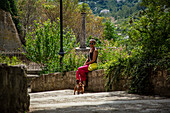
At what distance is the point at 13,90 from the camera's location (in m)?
4.24

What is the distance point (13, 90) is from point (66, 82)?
25.0 ft

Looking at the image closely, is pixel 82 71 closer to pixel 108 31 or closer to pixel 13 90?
pixel 13 90

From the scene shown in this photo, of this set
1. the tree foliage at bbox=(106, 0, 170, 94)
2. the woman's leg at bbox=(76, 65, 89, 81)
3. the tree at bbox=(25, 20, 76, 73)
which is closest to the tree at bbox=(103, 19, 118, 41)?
the tree at bbox=(25, 20, 76, 73)

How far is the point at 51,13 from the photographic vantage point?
39.1m

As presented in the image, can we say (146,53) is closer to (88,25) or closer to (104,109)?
(104,109)

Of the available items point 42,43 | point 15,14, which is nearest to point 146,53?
point 42,43

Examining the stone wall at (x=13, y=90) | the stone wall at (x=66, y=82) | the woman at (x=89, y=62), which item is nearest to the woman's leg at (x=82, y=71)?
the woman at (x=89, y=62)

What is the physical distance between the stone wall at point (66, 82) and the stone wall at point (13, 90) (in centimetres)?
406

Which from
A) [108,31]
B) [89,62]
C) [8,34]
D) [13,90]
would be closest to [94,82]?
[89,62]

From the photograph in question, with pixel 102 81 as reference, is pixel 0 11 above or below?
above

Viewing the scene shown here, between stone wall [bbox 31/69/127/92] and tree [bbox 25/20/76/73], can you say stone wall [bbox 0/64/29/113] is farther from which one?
tree [bbox 25/20/76/73]

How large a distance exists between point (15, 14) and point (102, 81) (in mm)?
25463

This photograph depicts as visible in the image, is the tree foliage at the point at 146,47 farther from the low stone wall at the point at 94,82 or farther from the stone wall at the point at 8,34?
the stone wall at the point at 8,34

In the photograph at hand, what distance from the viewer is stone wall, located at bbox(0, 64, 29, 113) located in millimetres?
3879
